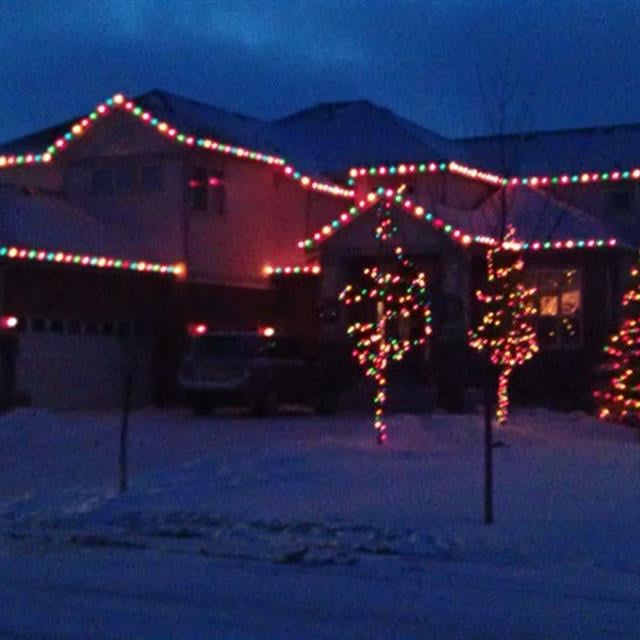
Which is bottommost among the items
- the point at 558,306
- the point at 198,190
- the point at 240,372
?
the point at 240,372

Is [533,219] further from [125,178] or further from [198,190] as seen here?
[125,178]

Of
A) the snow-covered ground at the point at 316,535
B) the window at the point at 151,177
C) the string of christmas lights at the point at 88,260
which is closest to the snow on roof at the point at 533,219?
the string of christmas lights at the point at 88,260

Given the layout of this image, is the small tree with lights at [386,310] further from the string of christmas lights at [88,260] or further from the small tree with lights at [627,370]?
the string of christmas lights at [88,260]

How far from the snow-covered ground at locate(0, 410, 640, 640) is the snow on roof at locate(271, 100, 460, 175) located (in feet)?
44.4

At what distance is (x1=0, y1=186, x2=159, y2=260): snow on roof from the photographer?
2828 centimetres

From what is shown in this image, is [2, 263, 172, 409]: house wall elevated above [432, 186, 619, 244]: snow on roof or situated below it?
below

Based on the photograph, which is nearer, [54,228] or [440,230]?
[54,228]

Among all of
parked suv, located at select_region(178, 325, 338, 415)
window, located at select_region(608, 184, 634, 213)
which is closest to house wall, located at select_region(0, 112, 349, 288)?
parked suv, located at select_region(178, 325, 338, 415)

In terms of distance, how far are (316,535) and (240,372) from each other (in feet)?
42.6

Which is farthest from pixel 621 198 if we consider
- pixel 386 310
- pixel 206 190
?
pixel 386 310

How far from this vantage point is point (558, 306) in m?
32.9

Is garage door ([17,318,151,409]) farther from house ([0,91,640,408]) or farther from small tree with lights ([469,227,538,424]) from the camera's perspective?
small tree with lights ([469,227,538,424])

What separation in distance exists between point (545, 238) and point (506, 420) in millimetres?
6591

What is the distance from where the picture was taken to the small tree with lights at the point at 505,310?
23422mm
